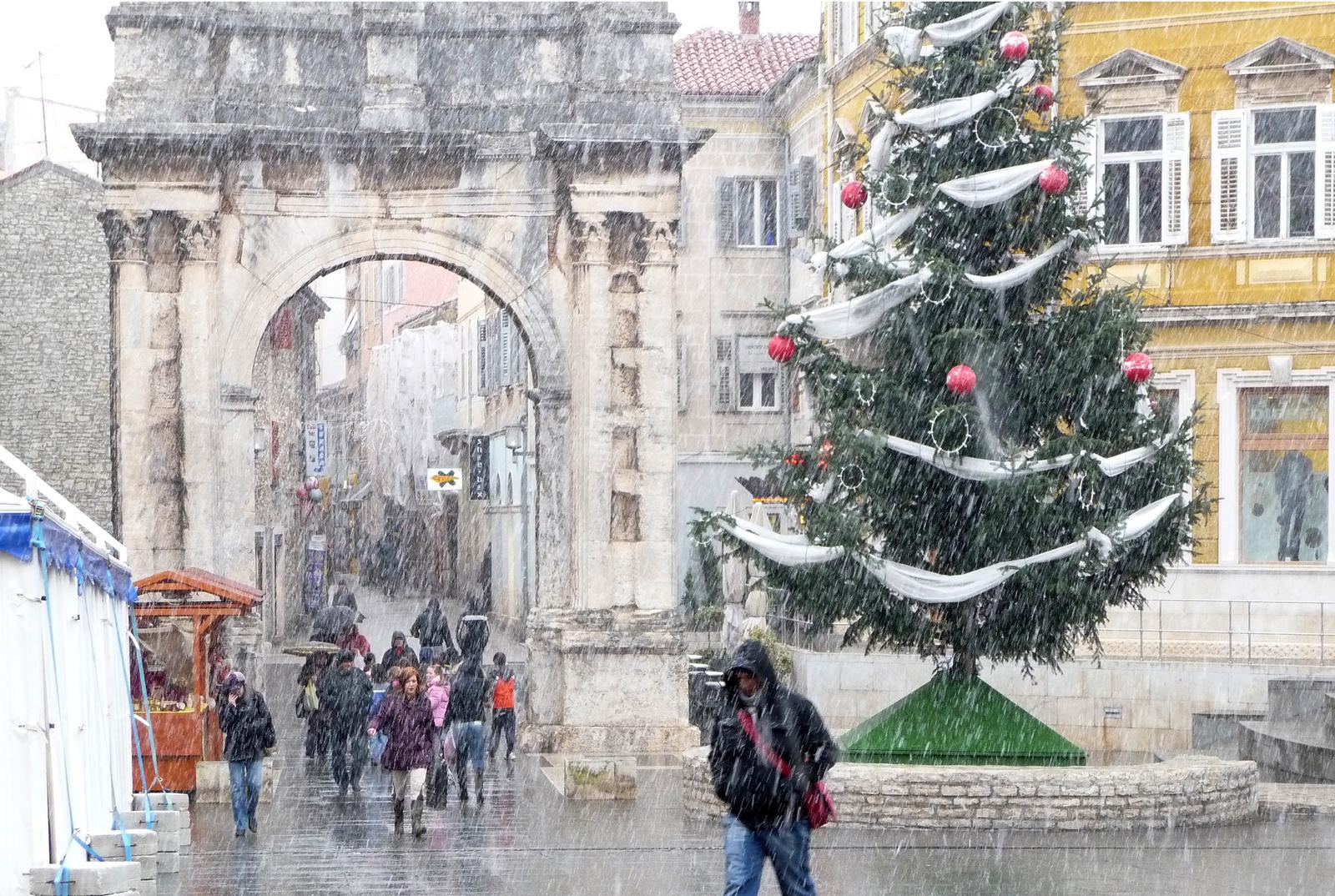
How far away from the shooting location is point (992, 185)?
18.2m

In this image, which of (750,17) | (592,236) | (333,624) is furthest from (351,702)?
(750,17)

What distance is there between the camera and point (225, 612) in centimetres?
2150

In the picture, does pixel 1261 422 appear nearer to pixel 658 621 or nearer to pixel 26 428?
pixel 658 621

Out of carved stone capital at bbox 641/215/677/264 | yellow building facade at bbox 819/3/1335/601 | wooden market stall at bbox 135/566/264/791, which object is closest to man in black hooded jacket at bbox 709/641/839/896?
wooden market stall at bbox 135/566/264/791

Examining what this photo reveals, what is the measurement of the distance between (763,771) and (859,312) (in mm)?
8625

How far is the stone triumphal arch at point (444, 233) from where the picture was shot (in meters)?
24.6

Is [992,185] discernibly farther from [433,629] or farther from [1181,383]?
[433,629]

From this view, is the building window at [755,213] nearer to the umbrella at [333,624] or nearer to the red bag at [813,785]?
the umbrella at [333,624]

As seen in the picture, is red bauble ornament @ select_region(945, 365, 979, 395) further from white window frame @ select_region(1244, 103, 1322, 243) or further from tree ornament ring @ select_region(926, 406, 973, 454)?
white window frame @ select_region(1244, 103, 1322, 243)

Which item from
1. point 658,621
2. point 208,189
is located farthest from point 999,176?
point 208,189

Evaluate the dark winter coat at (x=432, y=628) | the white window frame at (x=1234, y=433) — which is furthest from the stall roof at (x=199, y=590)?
the white window frame at (x=1234, y=433)

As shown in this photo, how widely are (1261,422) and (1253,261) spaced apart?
2085 mm

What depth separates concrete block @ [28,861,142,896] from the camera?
37.8 ft

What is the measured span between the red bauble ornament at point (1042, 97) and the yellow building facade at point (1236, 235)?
27.1 feet
